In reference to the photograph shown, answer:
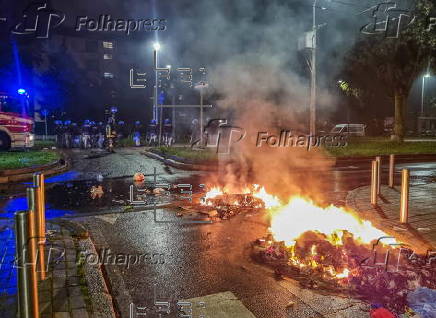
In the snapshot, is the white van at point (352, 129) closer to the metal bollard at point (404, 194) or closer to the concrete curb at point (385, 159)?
the concrete curb at point (385, 159)

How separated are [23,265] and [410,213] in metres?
6.40

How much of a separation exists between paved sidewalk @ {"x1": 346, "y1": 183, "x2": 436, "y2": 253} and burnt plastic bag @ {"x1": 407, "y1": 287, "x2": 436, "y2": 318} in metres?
1.59

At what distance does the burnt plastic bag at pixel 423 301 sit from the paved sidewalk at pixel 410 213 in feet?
5.22

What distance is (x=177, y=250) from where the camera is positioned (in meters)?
5.41

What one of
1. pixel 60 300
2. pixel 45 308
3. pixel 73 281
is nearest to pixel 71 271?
pixel 73 281

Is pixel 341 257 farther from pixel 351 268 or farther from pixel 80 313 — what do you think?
pixel 80 313

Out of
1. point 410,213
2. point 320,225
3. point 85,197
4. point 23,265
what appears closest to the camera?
point 23,265

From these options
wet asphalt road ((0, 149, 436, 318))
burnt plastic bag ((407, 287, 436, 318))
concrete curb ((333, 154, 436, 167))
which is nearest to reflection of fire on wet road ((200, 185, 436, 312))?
burnt plastic bag ((407, 287, 436, 318))

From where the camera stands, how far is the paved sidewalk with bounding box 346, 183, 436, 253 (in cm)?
553

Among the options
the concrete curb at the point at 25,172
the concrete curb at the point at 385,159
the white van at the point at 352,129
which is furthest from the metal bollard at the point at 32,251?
the white van at the point at 352,129

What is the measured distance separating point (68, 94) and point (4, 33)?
2151 centimetres

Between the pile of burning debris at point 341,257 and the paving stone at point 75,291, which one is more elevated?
the pile of burning debris at point 341,257

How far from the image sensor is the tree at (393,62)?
19.5 metres

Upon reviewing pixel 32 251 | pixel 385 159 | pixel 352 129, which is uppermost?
pixel 352 129
